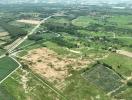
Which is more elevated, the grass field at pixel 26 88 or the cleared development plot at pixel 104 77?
the grass field at pixel 26 88

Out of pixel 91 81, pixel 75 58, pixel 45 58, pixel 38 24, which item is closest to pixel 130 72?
pixel 91 81

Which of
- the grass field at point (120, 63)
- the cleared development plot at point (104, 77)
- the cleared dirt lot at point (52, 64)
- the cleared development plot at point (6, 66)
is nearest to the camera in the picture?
the cleared development plot at point (104, 77)

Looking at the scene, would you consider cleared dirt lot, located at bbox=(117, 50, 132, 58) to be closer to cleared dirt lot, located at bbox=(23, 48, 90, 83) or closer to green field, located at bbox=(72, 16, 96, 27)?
cleared dirt lot, located at bbox=(23, 48, 90, 83)

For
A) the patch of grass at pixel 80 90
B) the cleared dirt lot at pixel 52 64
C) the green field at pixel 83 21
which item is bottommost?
the green field at pixel 83 21

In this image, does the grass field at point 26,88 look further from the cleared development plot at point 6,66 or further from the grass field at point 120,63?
the grass field at point 120,63

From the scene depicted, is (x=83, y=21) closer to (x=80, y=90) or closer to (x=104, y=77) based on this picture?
(x=104, y=77)

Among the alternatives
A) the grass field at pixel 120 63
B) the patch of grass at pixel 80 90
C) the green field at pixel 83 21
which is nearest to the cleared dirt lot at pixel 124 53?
the grass field at pixel 120 63

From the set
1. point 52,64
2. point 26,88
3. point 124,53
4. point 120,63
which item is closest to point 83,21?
point 124,53
